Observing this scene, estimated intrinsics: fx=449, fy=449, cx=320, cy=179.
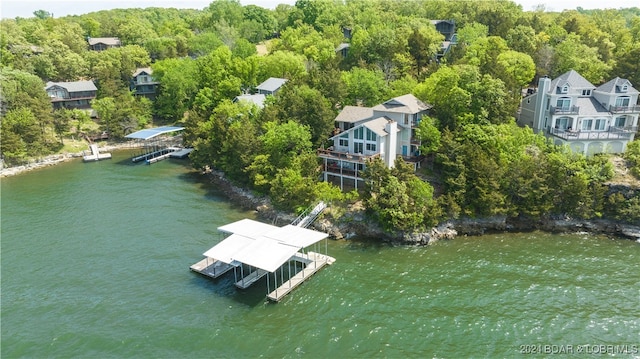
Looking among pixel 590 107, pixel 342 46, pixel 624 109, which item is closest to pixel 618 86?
pixel 624 109

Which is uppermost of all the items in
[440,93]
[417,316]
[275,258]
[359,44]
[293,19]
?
[293,19]

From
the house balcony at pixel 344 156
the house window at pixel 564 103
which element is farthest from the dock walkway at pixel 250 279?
the house window at pixel 564 103

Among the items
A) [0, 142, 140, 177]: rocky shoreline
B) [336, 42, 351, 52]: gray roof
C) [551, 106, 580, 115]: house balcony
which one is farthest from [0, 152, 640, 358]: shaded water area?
[336, 42, 351, 52]: gray roof

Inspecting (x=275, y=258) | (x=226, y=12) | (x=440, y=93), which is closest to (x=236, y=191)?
(x=275, y=258)

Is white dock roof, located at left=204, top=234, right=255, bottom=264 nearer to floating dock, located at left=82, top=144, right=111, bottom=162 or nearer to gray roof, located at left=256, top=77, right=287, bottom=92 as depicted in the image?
gray roof, located at left=256, top=77, right=287, bottom=92

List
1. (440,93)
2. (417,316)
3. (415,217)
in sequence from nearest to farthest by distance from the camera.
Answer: (417,316) → (415,217) → (440,93)

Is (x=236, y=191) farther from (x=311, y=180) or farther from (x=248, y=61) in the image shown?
(x=248, y=61)
